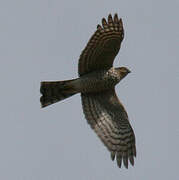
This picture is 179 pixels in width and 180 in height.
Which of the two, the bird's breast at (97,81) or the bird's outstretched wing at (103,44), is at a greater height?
the bird's outstretched wing at (103,44)

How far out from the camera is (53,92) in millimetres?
21641

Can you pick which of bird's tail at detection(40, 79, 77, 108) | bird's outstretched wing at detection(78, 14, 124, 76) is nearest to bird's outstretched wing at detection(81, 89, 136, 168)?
bird's tail at detection(40, 79, 77, 108)

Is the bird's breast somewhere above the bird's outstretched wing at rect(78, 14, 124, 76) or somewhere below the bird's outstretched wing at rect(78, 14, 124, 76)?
below

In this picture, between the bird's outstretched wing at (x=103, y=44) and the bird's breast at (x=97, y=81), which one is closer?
the bird's outstretched wing at (x=103, y=44)

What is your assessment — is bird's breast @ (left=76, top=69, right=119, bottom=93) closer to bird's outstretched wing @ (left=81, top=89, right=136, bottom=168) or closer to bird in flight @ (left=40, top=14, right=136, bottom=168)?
bird in flight @ (left=40, top=14, right=136, bottom=168)

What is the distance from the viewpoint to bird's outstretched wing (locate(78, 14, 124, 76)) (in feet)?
69.1

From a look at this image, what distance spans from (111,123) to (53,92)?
1867 mm

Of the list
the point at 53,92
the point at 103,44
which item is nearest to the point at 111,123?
the point at 53,92

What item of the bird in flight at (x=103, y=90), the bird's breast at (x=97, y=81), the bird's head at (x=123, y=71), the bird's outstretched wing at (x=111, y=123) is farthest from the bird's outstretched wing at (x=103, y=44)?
the bird's outstretched wing at (x=111, y=123)

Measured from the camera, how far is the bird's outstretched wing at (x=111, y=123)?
21.6 m

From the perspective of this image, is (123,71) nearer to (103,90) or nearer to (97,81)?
(103,90)

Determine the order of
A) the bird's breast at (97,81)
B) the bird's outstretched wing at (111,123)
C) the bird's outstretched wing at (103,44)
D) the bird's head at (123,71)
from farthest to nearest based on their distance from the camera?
the bird's head at (123,71) < the bird's outstretched wing at (111,123) < the bird's breast at (97,81) < the bird's outstretched wing at (103,44)

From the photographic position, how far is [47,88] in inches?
853

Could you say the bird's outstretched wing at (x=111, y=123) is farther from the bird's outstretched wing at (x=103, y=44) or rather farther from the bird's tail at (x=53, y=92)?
the bird's outstretched wing at (x=103, y=44)
